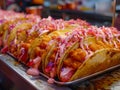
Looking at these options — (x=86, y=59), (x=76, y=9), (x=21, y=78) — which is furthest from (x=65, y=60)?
(x=76, y=9)

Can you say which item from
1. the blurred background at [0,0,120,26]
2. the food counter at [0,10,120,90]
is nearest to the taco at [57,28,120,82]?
the food counter at [0,10,120,90]

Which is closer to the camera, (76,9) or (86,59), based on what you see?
(86,59)

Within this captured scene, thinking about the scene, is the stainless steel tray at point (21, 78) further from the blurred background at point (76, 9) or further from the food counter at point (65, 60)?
the blurred background at point (76, 9)

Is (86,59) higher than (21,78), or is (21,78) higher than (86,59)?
(86,59)

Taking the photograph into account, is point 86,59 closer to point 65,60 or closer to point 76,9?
point 65,60

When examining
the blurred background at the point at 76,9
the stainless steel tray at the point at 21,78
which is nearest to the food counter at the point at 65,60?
the stainless steel tray at the point at 21,78

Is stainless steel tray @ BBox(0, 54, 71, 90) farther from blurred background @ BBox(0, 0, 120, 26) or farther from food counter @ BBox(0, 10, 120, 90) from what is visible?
blurred background @ BBox(0, 0, 120, 26)
